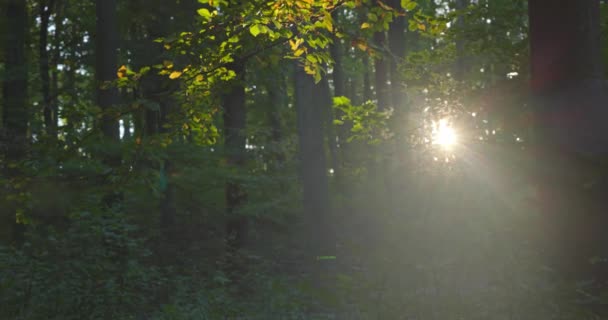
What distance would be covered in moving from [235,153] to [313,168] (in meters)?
1.96

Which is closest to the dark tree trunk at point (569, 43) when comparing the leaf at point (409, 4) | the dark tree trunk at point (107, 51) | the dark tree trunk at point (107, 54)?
the leaf at point (409, 4)

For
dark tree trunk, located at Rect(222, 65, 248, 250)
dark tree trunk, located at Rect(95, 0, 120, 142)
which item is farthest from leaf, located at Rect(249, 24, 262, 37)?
dark tree trunk, located at Rect(222, 65, 248, 250)

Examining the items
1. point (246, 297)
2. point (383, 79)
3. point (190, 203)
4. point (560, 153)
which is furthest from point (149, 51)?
point (560, 153)

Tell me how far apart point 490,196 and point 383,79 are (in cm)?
820

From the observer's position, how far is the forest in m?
4.12

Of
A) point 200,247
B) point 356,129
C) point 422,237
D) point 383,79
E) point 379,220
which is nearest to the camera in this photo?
point 356,129

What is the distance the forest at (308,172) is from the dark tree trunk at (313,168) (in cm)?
4

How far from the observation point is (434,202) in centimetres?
1602

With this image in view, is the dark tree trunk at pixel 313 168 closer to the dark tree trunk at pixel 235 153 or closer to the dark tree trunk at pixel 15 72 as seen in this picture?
the dark tree trunk at pixel 235 153

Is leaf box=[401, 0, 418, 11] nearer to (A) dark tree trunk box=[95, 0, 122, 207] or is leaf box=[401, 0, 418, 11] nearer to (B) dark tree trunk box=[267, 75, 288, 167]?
(A) dark tree trunk box=[95, 0, 122, 207]

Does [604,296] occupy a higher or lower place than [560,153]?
lower

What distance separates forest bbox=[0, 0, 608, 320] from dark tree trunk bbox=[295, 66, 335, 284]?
0.15 feet

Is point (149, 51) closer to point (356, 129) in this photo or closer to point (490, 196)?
point (356, 129)

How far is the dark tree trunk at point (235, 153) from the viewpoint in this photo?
13.5m
